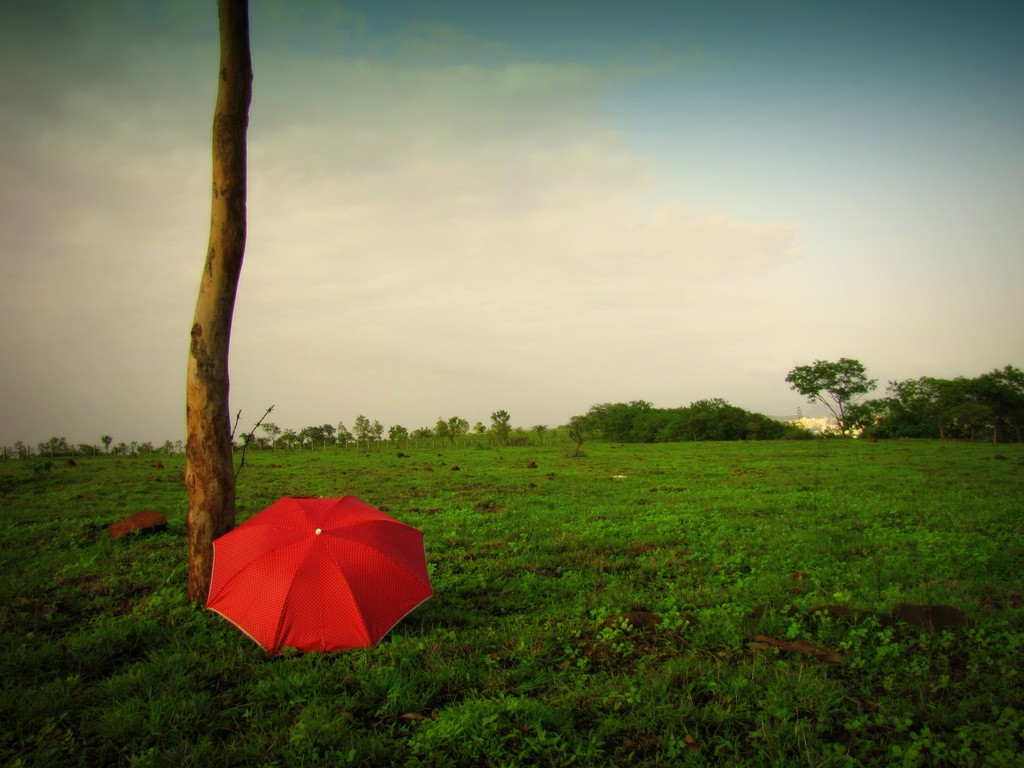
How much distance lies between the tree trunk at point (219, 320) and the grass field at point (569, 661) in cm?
101

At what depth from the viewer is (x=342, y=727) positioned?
11.2 feet

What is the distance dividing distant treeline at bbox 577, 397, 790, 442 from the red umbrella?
4858 cm

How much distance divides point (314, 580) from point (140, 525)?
6.98 m

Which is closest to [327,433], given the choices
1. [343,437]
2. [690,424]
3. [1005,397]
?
[343,437]

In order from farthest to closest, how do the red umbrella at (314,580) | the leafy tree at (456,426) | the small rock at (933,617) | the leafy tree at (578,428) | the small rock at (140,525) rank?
the leafy tree at (456,426), the leafy tree at (578,428), the small rock at (140,525), the small rock at (933,617), the red umbrella at (314,580)

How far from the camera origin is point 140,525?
898 cm

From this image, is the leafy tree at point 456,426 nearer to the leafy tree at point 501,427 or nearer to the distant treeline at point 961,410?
the leafy tree at point 501,427

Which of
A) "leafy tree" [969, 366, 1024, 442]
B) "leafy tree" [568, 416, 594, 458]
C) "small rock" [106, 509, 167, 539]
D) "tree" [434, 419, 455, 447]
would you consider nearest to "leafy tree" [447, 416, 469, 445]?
"tree" [434, 419, 455, 447]

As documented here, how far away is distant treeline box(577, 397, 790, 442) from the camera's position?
193 feet

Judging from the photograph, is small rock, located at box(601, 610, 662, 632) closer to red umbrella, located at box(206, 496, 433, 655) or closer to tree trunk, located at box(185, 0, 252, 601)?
red umbrella, located at box(206, 496, 433, 655)

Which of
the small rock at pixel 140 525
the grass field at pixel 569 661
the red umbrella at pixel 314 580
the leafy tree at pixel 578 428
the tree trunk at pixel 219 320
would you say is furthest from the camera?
the leafy tree at pixel 578 428

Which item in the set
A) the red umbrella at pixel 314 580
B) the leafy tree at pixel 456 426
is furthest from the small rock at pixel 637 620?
the leafy tree at pixel 456 426

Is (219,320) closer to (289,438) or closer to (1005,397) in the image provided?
(289,438)

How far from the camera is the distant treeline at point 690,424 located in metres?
59.0
